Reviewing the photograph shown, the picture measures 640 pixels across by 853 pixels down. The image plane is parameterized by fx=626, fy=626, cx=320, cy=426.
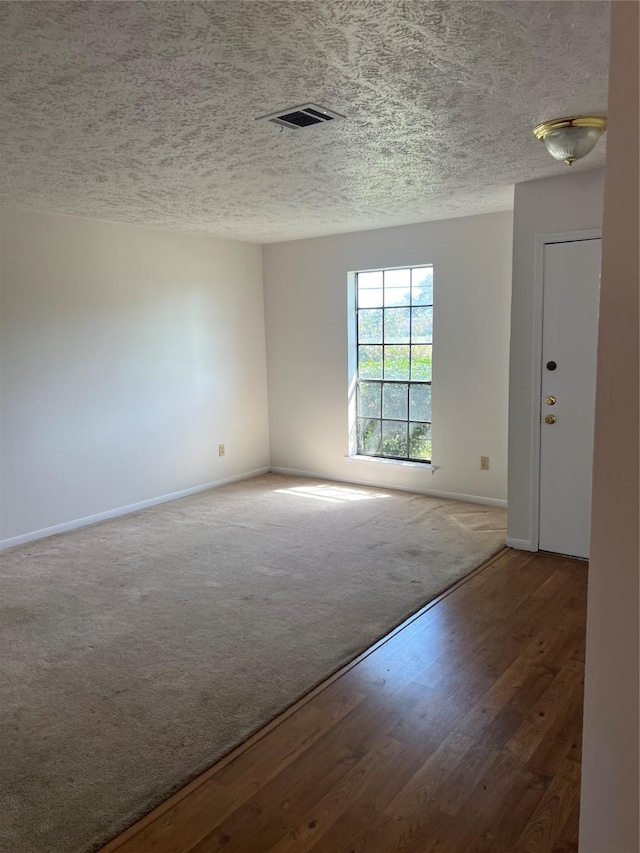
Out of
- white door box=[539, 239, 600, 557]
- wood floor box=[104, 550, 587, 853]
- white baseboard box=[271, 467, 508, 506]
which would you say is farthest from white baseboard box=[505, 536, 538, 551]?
wood floor box=[104, 550, 587, 853]

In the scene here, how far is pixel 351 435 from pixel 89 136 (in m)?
3.87

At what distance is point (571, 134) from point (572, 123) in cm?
8

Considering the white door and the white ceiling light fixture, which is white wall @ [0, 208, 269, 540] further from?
the white ceiling light fixture

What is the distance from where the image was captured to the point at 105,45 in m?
1.90

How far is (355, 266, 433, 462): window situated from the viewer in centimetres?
559

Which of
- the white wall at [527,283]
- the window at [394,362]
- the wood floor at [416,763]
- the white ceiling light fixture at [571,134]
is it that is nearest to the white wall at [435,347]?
the window at [394,362]

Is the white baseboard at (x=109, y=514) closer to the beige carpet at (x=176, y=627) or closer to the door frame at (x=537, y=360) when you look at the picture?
the beige carpet at (x=176, y=627)

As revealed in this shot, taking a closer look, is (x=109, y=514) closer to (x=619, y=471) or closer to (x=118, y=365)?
(x=118, y=365)

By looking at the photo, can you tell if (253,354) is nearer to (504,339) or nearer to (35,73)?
(504,339)

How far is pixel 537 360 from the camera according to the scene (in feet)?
13.3

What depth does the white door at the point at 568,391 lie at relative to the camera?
3838mm

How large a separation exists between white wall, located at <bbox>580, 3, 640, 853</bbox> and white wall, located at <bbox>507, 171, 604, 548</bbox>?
11.8 feet

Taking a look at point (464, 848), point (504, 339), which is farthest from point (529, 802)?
point (504, 339)

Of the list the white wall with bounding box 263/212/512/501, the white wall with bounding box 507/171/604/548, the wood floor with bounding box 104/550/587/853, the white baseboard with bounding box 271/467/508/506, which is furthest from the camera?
the white baseboard with bounding box 271/467/508/506
